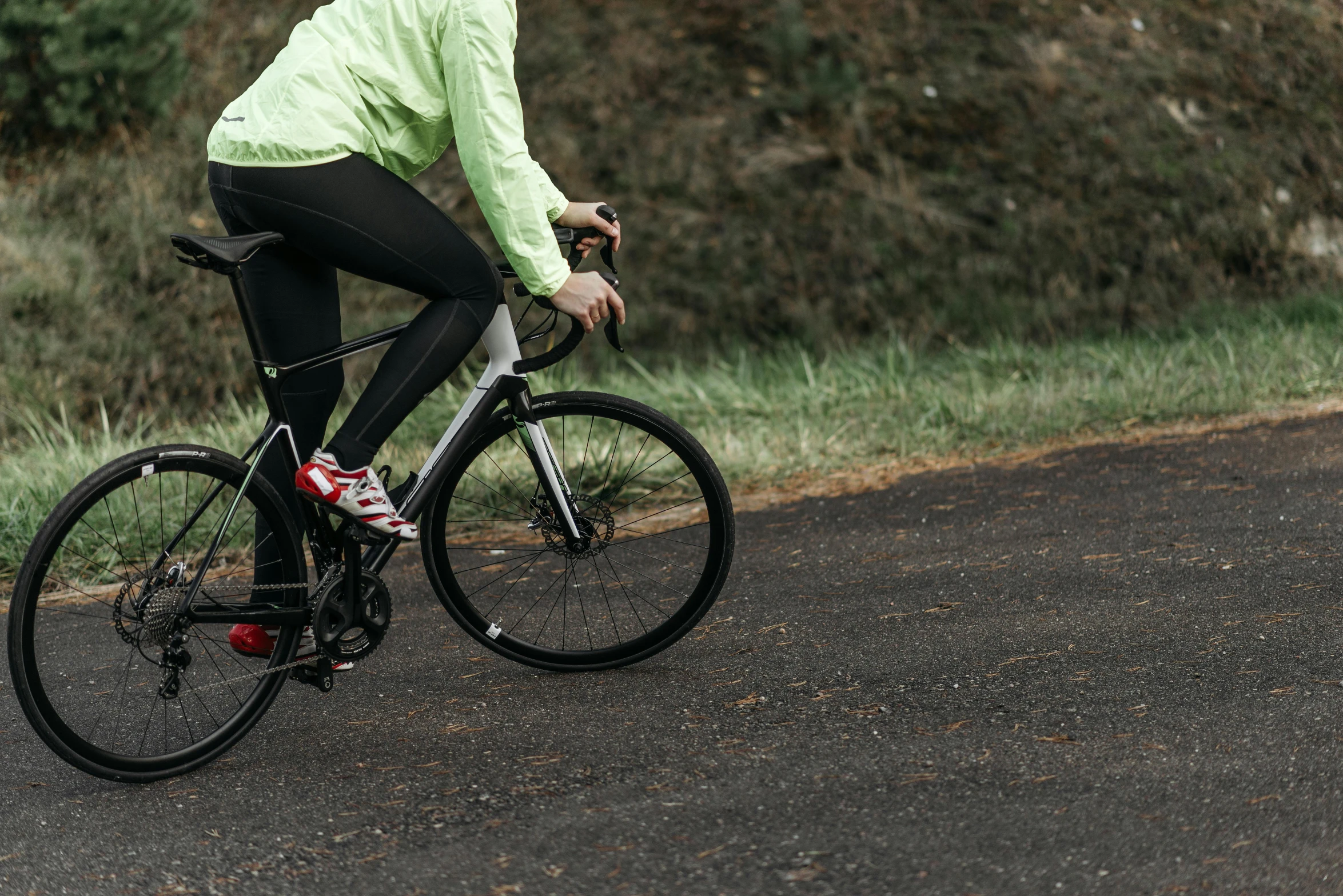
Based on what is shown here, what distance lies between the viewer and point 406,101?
3.14 meters

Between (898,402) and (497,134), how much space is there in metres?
4.47

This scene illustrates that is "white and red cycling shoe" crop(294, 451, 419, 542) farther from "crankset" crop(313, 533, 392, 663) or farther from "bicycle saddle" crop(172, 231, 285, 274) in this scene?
"bicycle saddle" crop(172, 231, 285, 274)

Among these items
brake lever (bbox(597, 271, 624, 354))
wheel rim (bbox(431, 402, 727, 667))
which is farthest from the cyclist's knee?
wheel rim (bbox(431, 402, 727, 667))

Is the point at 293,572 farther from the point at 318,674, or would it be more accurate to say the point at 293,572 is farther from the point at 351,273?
the point at 351,273

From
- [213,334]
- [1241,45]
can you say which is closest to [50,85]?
[213,334]

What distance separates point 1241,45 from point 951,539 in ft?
23.8

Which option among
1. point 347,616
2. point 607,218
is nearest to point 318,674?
point 347,616

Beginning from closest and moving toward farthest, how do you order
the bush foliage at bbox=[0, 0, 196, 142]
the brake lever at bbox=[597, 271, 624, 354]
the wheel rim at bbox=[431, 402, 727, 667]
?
the brake lever at bbox=[597, 271, 624, 354] → the wheel rim at bbox=[431, 402, 727, 667] → the bush foliage at bbox=[0, 0, 196, 142]

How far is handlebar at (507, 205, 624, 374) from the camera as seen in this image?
3.32 meters

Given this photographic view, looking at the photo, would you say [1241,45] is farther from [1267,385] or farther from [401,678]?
[401,678]

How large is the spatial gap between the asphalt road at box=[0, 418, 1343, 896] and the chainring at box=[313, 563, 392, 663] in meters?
0.23

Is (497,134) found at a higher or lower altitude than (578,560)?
higher

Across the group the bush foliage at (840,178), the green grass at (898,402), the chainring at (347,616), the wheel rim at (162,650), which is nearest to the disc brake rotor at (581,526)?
the chainring at (347,616)

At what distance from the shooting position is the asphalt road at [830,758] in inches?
99.0
